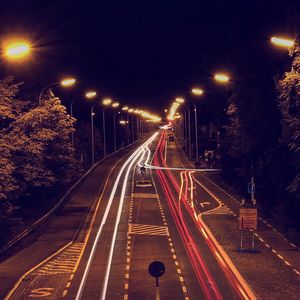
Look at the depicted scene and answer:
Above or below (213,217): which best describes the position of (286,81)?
above

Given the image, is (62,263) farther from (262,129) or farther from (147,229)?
(262,129)

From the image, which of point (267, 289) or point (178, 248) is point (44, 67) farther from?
point (267, 289)

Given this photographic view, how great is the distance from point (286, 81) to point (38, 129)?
1972 centimetres

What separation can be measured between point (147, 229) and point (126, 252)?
7.91 metres

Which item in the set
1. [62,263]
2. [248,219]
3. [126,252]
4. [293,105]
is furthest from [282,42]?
[62,263]

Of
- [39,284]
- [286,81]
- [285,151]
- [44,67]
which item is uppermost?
[44,67]

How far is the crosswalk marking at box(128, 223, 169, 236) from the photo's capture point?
140ft

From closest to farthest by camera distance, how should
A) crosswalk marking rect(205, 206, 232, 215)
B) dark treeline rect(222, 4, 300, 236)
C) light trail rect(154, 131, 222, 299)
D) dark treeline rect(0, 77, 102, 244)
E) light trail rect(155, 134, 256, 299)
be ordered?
1. light trail rect(155, 134, 256, 299)
2. light trail rect(154, 131, 222, 299)
3. dark treeline rect(0, 77, 102, 244)
4. dark treeline rect(222, 4, 300, 236)
5. crosswalk marking rect(205, 206, 232, 215)

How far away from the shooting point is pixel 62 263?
34.1 meters

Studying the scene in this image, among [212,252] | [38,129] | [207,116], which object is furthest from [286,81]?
[207,116]

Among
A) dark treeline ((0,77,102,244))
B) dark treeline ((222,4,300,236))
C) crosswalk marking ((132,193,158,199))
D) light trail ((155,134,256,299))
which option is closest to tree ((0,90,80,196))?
dark treeline ((0,77,102,244))

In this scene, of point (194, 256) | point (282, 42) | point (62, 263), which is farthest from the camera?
point (194, 256)

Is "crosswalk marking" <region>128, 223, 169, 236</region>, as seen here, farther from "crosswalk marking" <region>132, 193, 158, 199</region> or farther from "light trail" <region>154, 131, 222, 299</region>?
"crosswalk marking" <region>132, 193, 158, 199</region>

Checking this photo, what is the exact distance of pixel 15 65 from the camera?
2224 inches
